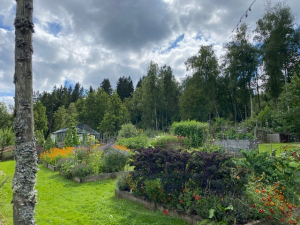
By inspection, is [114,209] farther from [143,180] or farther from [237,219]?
[237,219]

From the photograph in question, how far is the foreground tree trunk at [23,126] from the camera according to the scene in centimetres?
226

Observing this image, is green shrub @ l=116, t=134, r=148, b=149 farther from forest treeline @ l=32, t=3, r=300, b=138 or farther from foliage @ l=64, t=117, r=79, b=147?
forest treeline @ l=32, t=3, r=300, b=138

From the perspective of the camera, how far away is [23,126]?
2.27 metres

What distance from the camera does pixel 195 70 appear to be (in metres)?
30.9

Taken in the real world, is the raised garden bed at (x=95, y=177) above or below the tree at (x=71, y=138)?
below

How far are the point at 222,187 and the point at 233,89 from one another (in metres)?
27.7

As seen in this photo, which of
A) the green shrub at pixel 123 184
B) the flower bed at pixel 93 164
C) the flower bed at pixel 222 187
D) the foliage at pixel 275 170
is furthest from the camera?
the flower bed at pixel 93 164

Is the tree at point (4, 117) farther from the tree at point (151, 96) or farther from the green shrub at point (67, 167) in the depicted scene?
the green shrub at point (67, 167)

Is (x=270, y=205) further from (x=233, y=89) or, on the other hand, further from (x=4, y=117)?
(x=4, y=117)

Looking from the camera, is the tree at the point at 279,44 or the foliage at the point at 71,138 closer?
the foliage at the point at 71,138

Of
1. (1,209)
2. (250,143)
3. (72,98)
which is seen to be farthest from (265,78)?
(72,98)

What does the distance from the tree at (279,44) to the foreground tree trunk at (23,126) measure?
2311 cm

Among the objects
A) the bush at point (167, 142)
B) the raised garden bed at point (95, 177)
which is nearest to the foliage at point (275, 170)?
the raised garden bed at point (95, 177)

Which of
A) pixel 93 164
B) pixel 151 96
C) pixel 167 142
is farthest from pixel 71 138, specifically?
pixel 151 96
